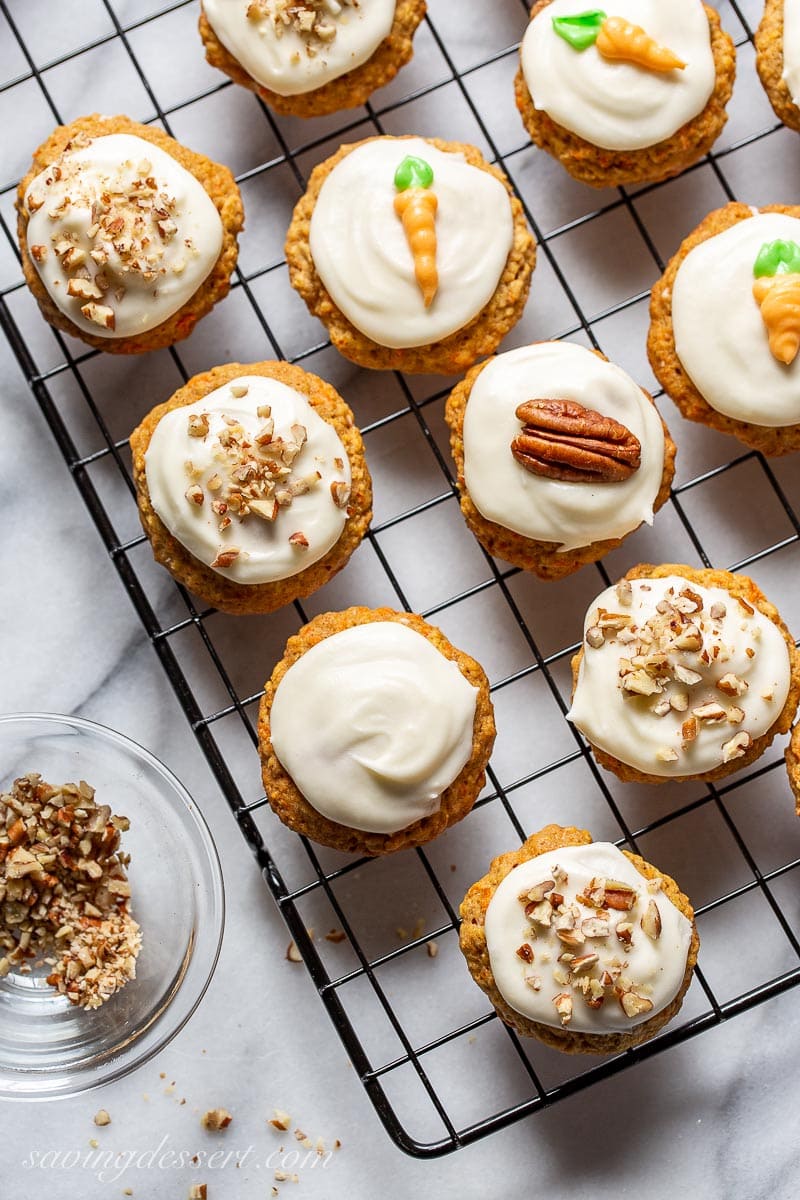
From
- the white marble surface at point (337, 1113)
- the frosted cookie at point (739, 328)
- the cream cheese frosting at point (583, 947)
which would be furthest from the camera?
the white marble surface at point (337, 1113)

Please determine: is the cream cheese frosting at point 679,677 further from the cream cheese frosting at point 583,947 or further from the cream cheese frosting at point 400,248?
the cream cheese frosting at point 400,248

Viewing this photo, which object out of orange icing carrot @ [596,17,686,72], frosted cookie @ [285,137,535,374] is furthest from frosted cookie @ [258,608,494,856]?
orange icing carrot @ [596,17,686,72]

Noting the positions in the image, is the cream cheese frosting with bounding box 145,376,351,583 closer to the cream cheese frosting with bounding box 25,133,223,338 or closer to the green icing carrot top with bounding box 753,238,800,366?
the cream cheese frosting with bounding box 25,133,223,338

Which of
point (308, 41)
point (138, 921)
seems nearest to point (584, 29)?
point (308, 41)

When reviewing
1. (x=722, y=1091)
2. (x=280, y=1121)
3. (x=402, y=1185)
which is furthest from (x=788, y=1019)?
(x=280, y=1121)

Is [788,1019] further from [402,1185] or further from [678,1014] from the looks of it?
[402,1185]

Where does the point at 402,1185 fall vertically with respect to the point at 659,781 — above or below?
below

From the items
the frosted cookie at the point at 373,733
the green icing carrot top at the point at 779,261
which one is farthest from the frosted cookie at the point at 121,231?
the green icing carrot top at the point at 779,261
